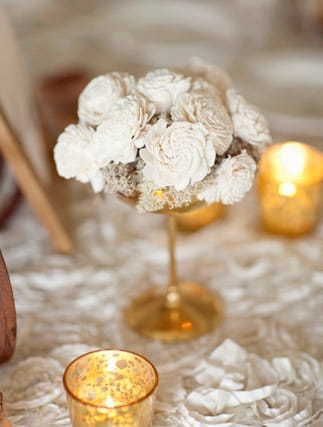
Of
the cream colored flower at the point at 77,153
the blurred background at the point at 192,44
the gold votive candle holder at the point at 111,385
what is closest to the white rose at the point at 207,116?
the cream colored flower at the point at 77,153

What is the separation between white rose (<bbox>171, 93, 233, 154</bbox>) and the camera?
0.94 metres

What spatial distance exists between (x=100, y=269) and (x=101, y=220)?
178 millimetres

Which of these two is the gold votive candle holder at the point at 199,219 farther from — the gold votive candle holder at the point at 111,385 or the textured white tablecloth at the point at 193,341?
the gold votive candle holder at the point at 111,385

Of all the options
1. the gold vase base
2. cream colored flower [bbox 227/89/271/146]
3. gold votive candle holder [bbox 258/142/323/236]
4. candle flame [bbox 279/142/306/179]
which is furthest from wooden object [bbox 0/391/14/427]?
candle flame [bbox 279/142/306/179]

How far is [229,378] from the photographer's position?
1.04 meters

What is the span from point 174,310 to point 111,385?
290 millimetres

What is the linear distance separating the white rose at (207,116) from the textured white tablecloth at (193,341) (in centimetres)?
33

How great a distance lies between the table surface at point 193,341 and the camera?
3.32 feet

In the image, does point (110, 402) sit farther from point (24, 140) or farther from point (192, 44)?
point (192, 44)

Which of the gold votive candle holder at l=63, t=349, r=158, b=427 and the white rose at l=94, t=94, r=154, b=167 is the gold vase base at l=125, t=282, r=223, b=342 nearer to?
the gold votive candle holder at l=63, t=349, r=158, b=427

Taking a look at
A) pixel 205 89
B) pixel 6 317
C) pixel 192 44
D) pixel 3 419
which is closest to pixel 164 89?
pixel 205 89

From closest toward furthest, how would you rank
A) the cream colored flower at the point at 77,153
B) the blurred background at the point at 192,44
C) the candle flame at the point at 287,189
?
the cream colored flower at the point at 77,153 < the candle flame at the point at 287,189 < the blurred background at the point at 192,44

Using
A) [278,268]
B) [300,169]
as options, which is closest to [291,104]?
[300,169]

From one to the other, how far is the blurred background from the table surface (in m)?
0.31
